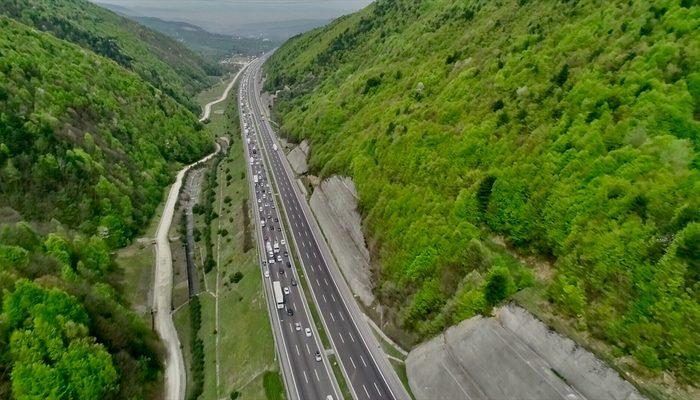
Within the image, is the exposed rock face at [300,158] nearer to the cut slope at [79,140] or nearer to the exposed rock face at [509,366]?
the cut slope at [79,140]

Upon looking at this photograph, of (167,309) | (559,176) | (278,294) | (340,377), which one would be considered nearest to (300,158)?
(167,309)

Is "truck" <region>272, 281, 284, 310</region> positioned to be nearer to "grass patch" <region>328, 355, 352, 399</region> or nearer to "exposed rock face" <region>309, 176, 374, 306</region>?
"exposed rock face" <region>309, 176, 374, 306</region>

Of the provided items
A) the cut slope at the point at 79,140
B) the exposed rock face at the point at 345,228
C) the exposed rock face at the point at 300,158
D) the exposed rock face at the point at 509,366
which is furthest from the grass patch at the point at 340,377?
the exposed rock face at the point at 300,158

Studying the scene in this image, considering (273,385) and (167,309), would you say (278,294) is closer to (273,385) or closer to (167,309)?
(273,385)

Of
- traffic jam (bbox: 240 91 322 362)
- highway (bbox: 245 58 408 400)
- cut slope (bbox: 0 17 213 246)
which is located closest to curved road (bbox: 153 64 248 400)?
cut slope (bbox: 0 17 213 246)

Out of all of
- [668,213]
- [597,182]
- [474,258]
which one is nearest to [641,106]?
[597,182]

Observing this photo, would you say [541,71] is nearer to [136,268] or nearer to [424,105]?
[424,105]

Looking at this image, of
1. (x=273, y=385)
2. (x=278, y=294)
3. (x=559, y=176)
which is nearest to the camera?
(x=559, y=176)
